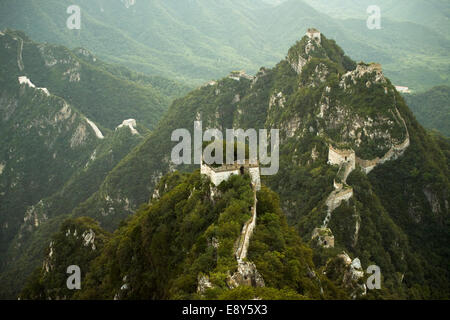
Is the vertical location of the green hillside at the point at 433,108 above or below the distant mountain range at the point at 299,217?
above

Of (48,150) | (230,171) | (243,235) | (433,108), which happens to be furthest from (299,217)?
(433,108)

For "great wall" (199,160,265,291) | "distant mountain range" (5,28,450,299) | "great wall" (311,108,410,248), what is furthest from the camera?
"great wall" (311,108,410,248)

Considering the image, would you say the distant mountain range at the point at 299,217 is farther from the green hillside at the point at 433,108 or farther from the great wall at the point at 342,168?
the green hillside at the point at 433,108

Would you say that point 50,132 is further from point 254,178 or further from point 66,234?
point 254,178

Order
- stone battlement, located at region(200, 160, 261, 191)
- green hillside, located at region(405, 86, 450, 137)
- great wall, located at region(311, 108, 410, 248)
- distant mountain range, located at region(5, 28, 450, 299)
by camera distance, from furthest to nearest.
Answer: green hillside, located at region(405, 86, 450, 137), great wall, located at region(311, 108, 410, 248), stone battlement, located at region(200, 160, 261, 191), distant mountain range, located at region(5, 28, 450, 299)

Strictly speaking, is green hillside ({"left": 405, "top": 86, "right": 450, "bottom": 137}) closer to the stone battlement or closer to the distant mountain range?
→ the distant mountain range

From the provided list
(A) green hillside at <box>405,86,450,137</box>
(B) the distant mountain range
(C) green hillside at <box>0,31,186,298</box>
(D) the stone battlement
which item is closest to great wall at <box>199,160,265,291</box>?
(D) the stone battlement

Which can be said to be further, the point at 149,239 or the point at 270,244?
the point at 149,239

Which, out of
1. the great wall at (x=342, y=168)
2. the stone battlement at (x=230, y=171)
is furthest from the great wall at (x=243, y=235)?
the great wall at (x=342, y=168)

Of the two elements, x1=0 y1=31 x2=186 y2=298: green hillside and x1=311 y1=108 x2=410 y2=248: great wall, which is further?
x1=0 y1=31 x2=186 y2=298: green hillside

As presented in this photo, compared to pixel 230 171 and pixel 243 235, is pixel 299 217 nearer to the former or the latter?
pixel 230 171
